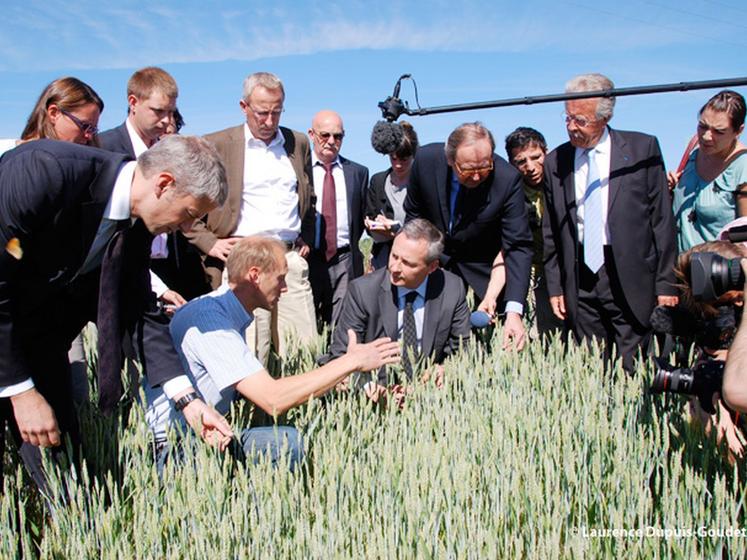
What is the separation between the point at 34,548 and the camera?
2340 mm

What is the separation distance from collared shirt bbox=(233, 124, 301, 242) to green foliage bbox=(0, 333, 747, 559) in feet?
4.74

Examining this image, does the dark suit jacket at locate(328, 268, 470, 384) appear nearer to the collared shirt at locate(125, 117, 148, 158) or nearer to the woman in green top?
the collared shirt at locate(125, 117, 148, 158)

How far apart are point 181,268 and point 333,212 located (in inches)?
48.2

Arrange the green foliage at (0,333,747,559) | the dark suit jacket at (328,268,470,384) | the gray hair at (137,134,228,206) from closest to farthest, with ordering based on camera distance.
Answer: the green foliage at (0,333,747,559), the gray hair at (137,134,228,206), the dark suit jacket at (328,268,470,384)

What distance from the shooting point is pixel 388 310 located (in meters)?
3.49

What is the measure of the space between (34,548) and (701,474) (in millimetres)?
2092

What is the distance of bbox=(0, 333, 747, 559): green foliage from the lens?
183cm

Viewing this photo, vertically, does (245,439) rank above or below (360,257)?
below

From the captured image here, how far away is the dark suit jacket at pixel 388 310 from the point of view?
3492 millimetres

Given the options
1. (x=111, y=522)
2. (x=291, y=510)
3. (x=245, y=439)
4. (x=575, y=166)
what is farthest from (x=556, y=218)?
(x=111, y=522)

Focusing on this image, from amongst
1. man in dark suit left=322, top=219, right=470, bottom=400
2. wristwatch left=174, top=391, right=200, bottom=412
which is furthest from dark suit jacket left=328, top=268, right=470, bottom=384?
wristwatch left=174, top=391, right=200, bottom=412

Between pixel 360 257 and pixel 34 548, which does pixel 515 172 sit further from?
pixel 34 548

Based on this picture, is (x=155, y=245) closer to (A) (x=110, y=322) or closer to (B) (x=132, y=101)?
(B) (x=132, y=101)

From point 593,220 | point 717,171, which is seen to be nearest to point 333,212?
point 593,220
